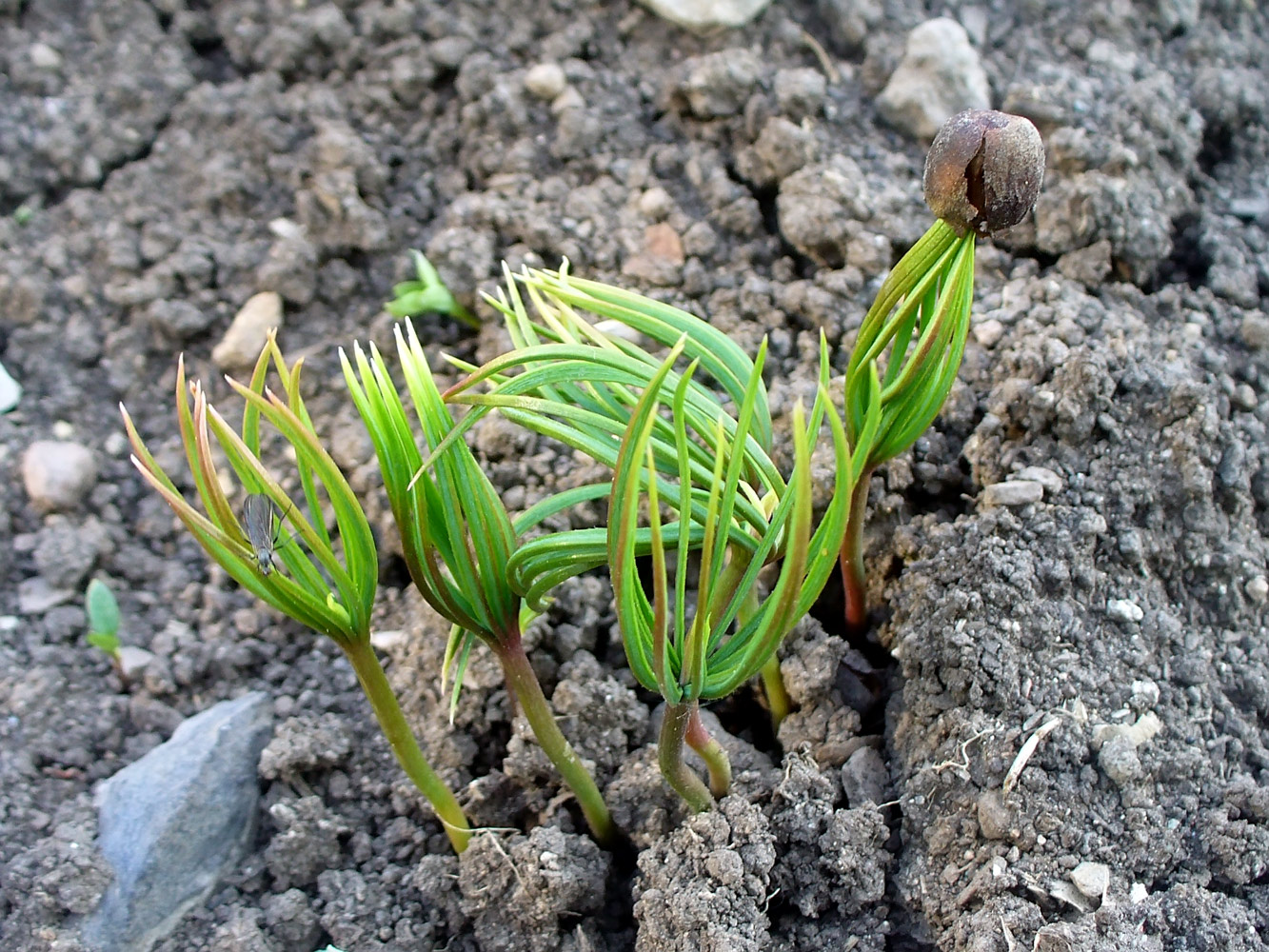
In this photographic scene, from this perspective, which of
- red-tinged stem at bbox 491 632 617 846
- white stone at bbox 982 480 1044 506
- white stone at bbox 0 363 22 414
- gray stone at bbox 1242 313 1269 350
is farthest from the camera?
white stone at bbox 0 363 22 414

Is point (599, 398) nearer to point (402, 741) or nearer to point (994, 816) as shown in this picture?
point (402, 741)

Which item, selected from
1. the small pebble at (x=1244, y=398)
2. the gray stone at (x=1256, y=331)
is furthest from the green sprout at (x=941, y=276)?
the gray stone at (x=1256, y=331)

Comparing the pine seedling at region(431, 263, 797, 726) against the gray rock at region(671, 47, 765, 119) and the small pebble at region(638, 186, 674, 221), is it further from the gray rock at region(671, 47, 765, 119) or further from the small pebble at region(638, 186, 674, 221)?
the gray rock at region(671, 47, 765, 119)

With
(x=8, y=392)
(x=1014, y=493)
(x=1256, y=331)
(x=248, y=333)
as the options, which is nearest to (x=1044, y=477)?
(x=1014, y=493)

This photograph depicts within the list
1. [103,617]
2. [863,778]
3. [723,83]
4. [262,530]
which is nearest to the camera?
[262,530]

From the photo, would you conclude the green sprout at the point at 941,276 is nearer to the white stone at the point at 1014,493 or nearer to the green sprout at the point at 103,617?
the white stone at the point at 1014,493

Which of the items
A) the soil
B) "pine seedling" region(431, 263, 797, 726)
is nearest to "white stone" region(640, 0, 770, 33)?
the soil

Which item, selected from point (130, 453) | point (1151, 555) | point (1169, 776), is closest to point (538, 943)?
point (1169, 776)
